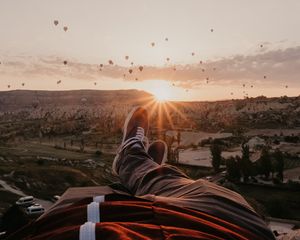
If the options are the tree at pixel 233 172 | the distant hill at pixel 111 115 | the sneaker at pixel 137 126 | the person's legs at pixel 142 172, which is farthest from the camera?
the distant hill at pixel 111 115

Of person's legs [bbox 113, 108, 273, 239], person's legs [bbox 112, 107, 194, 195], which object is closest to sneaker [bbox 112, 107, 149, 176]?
person's legs [bbox 112, 107, 194, 195]

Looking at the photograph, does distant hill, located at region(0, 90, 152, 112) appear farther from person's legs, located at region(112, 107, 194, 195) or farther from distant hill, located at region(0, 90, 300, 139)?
person's legs, located at region(112, 107, 194, 195)

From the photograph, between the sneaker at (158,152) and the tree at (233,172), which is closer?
the sneaker at (158,152)

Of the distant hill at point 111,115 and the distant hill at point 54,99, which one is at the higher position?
the distant hill at point 54,99

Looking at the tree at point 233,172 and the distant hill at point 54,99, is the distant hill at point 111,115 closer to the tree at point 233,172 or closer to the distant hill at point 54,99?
the distant hill at point 54,99

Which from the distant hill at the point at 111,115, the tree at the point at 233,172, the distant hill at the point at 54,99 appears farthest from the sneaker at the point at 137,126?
the distant hill at the point at 54,99

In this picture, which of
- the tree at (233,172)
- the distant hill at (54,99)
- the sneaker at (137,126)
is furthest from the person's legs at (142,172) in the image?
the distant hill at (54,99)

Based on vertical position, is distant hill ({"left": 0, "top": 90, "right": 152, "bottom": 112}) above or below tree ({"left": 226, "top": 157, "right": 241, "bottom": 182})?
above

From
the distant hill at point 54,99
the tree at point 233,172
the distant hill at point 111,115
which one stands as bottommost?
the tree at point 233,172

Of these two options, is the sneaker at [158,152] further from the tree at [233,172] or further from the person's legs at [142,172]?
the tree at [233,172]

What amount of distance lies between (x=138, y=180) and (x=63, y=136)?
7699 centimetres

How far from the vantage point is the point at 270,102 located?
125m

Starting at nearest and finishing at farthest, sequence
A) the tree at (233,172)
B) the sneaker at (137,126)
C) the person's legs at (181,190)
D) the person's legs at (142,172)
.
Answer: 1. the person's legs at (181,190)
2. the person's legs at (142,172)
3. the sneaker at (137,126)
4. the tree at (233,172)

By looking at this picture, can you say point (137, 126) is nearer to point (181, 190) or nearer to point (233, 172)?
point (181, 190)
